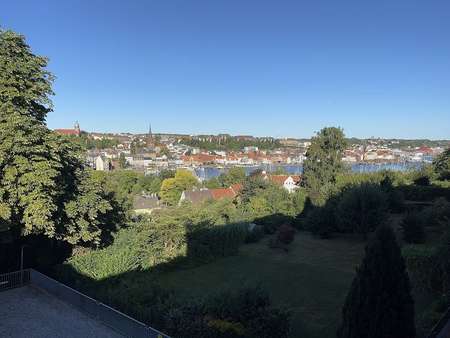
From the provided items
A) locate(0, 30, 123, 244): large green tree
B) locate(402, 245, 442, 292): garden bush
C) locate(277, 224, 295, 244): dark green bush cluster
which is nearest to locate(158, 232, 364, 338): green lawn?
locate(277, 224, 295, 244): dark green bush cluster

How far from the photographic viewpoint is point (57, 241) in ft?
56.4

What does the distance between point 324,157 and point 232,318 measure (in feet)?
Answer: 129

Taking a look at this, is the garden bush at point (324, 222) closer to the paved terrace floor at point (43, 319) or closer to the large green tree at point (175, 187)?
the paved terrace floor at point (43, 319)

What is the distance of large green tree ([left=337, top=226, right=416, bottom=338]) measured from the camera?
7.06 metres

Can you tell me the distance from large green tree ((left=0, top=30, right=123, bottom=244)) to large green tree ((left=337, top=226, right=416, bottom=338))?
9.89 m

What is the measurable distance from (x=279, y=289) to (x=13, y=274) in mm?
10129

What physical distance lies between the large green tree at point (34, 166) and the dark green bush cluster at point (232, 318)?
595 centimetres

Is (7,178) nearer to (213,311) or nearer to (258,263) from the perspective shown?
(213,311)

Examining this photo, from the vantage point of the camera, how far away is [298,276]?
17734 mm

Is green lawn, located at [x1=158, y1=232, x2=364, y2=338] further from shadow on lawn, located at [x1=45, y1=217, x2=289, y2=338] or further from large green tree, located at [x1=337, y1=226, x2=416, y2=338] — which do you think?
large green tree, located at [x1=337, y1=226, x2=416, y2=338]

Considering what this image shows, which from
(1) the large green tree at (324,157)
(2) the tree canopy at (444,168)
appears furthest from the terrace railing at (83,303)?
(1) the large green tree at (324,157)

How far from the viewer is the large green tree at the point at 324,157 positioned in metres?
46.1

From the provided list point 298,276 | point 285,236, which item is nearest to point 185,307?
point 298,276

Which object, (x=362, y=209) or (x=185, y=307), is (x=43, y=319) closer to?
(x=185, y=307)
